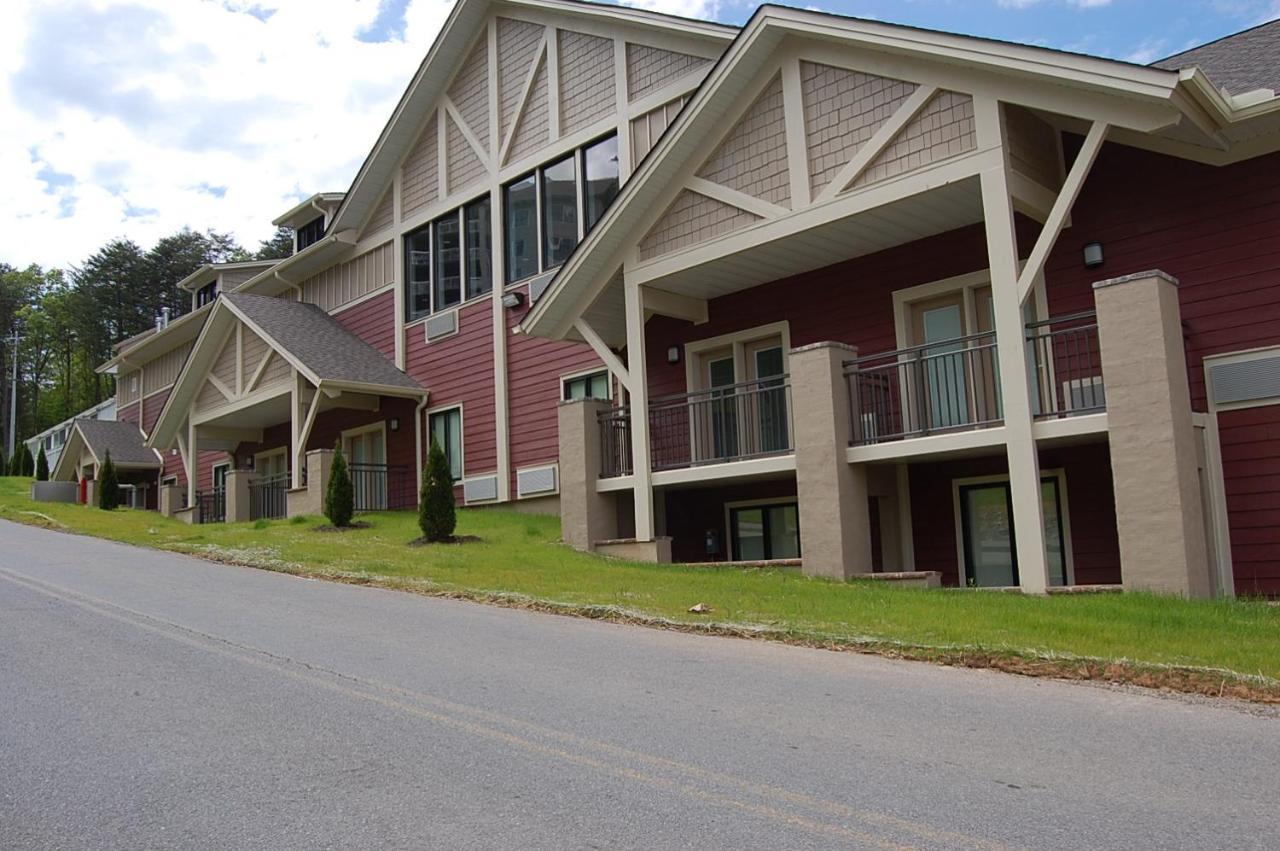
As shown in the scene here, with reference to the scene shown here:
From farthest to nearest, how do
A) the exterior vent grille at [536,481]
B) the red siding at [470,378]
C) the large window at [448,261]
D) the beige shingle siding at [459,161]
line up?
the beige shingle siding at [459,161], the large window at [448,261], the red siding at [470,378], the exterior vent grille at [536,481]

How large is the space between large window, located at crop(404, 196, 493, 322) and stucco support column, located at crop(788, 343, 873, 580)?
11.5 meters

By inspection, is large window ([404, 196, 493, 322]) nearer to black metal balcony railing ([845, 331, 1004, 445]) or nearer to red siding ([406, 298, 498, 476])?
red siding ([406, 298, 498, 476])

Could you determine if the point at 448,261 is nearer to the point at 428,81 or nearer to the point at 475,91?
the point at 475,91

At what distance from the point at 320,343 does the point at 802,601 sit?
17.4 metres

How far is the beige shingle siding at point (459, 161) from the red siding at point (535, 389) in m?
3.58

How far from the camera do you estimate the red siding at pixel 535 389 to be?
21250mm

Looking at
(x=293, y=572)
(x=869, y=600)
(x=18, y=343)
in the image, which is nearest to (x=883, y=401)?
(x=869, y=600)

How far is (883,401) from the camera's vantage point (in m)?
14.1

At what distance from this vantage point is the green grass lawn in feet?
27.6

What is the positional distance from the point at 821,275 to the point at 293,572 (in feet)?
28.4

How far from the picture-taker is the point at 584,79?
2128 centimetres

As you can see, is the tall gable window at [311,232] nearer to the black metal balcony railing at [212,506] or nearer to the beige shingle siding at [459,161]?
the black metal balcony railing at [212,506]

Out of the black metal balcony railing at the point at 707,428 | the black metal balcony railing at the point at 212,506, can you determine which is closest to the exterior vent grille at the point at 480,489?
the black metal balcony railing at the point at 707,428

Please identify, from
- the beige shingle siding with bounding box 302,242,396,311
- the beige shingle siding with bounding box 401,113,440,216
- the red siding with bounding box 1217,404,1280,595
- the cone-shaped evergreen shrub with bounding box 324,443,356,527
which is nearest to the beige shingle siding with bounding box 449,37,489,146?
the beige shingle siding with bounding box 401,113,440,216
